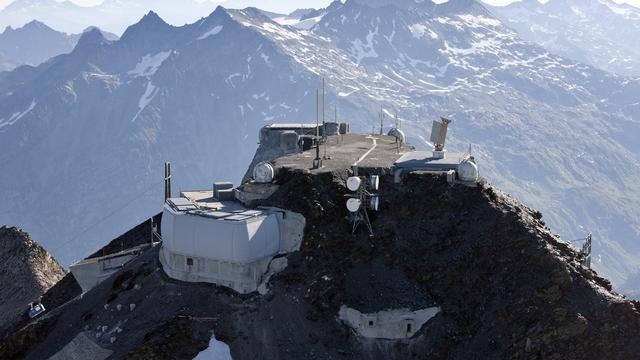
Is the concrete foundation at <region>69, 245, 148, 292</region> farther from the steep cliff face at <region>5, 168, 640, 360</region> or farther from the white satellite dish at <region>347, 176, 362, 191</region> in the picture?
the white satellite dish at <region>347, 176, 362, 191</region>

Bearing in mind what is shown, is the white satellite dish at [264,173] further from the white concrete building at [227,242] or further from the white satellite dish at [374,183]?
the white satellite dish at [374,183]

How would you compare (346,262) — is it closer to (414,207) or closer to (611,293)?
(414,207)

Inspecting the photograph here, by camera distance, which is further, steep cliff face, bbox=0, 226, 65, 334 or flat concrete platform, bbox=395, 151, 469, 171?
steep cliff face, bbox=0, 226, 65, 334

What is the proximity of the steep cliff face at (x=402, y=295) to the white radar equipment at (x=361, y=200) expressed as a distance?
2.62ft

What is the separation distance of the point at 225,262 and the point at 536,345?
24.0 m

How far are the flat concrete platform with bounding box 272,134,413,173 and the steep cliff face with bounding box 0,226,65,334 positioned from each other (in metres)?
38.0

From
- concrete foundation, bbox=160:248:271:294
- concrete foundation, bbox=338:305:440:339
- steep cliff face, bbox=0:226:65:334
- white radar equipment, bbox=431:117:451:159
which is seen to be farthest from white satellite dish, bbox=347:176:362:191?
steep cliff face, bbox=0:226:65:334

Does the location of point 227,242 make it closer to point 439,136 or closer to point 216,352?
point 216,352

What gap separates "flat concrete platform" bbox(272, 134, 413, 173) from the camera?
2778 inches

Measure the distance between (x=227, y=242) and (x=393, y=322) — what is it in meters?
14.1

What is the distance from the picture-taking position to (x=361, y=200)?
6425 cm

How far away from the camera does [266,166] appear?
6775 cm

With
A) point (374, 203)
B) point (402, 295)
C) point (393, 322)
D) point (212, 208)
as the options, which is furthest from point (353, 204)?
point (212, 208)

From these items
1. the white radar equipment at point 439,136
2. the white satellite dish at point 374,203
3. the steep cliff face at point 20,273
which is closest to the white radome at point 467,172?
the white radar equipment at point 439,136
